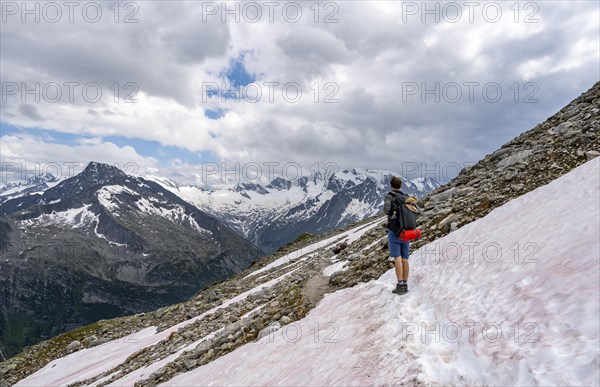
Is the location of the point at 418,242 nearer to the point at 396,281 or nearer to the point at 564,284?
the point at 396,281

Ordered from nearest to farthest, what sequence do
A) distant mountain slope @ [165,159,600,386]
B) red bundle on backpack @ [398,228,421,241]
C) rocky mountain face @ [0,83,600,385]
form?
distant mountain slope @ [165,159,600,386]
red bundle on backpack @ [398,228,421,241]
rocky mountain face @ [0,83,600,385]

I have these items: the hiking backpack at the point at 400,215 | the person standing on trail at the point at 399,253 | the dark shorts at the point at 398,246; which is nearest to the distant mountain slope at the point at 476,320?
the person standing on trail at the point at 399,253

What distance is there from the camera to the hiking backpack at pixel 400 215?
13.5 meters

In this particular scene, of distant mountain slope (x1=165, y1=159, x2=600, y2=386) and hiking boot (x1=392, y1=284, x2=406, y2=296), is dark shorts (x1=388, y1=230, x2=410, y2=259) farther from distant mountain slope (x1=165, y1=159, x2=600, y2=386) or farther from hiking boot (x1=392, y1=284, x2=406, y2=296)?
distant mountain slope (x1=165, y1=159, x2=600, y2=386)

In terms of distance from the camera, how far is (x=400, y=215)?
44.5 feet

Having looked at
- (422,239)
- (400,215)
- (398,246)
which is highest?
(400,215)

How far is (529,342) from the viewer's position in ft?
26.7

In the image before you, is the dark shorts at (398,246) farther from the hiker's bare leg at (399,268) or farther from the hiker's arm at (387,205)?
the hiker's arm at (387,205)

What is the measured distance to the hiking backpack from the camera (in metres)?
13.5

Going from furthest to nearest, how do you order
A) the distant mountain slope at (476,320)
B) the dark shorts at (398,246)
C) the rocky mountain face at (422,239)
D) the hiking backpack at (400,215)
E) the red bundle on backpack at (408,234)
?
the rocky mountain face at (422,239), the dark shorts at (398,246), the hiking backpack at (400,215), the red bundle on backpack at (408,234), the distant mountain slope at (476,320)

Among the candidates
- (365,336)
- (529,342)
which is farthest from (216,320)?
(529,342)

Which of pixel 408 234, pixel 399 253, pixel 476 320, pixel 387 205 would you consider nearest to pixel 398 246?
pixel 399 253

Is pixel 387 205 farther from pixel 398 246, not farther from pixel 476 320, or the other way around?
pixel 476 320

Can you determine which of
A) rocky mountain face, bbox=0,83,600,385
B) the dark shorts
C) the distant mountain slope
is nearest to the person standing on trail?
the dark shorts
